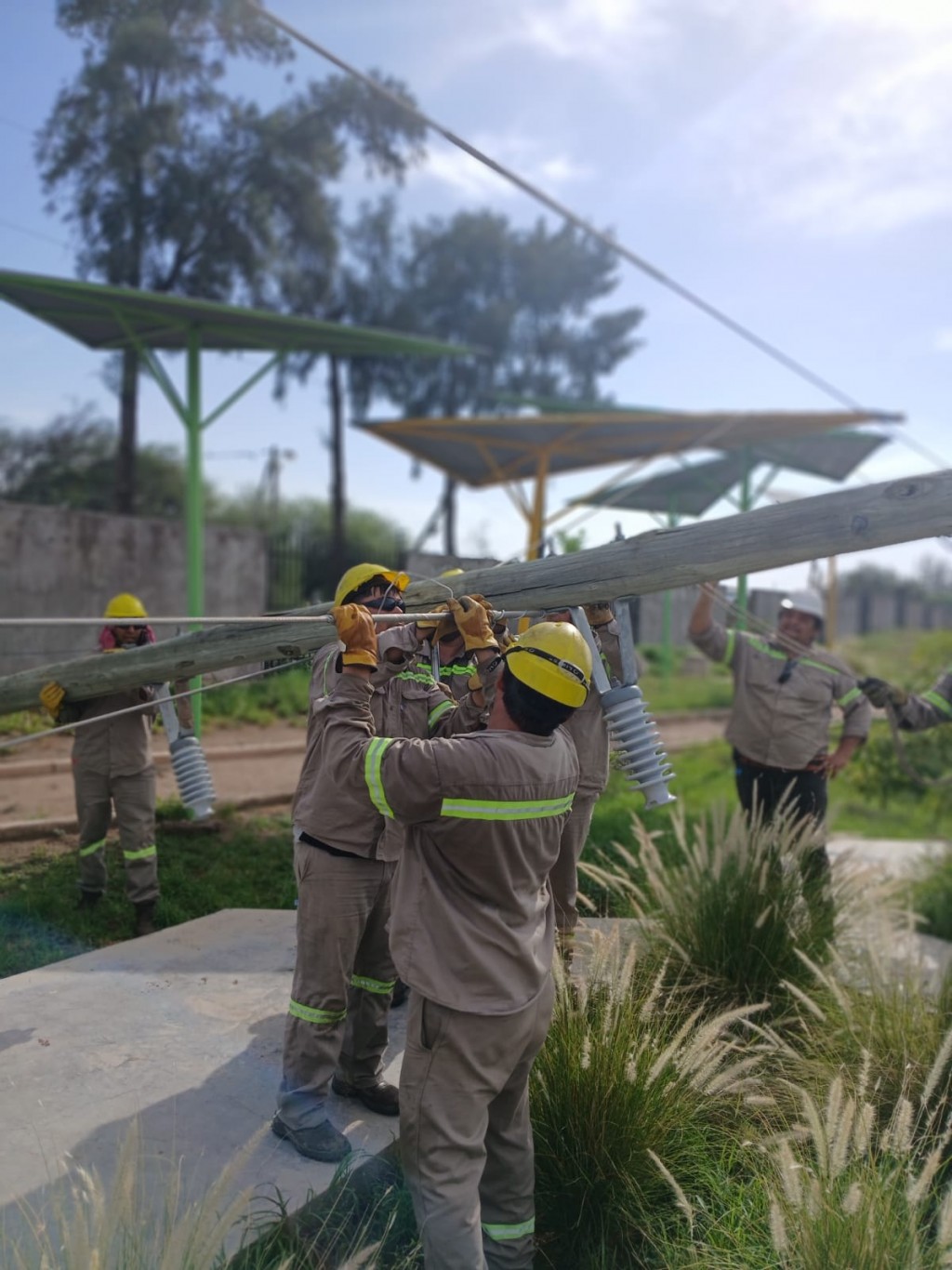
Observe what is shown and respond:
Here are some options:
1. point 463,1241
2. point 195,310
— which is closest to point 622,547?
point 463,1241

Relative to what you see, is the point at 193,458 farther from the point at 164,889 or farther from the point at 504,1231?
the point at 504,1231

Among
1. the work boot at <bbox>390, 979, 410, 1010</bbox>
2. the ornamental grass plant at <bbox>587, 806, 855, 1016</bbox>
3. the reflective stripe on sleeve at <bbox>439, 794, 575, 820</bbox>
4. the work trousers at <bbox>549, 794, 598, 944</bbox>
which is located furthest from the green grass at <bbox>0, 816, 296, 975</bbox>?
the reflective stripe on sleeve at <bbox>439, 794, 575, 820</bbox>

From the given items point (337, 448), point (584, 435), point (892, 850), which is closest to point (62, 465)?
point (337, 448)

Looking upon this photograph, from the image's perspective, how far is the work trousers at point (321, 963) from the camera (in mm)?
3588

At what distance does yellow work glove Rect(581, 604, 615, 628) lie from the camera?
435 cm

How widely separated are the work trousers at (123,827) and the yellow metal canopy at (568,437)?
24.7 ft

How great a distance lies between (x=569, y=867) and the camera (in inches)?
180

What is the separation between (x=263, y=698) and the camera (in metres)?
11.7

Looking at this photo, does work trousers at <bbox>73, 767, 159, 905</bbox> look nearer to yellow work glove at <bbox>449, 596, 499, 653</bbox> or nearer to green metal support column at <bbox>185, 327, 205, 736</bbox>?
yellow work glove at <bbox>449, 596, 499, 653</bbox>

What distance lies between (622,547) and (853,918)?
2831 millimetres

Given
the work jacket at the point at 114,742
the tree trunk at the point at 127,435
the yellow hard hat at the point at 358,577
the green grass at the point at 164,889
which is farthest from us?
the tree trunk at the point at 127,435

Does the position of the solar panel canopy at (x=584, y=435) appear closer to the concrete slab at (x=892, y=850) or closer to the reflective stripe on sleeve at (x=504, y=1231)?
the concrete slab at (x=892, y=850)

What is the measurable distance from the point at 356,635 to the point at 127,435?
46.5 ft

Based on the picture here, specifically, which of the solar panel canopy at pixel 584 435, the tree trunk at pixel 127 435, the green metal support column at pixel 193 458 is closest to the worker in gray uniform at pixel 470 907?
the green metal support column at pixel 193 458
